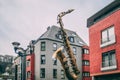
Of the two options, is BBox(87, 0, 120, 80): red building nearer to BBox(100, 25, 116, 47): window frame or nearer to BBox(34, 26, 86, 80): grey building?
BBox(100, 25, 116, 47): window frame

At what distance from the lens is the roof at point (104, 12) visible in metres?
23.9

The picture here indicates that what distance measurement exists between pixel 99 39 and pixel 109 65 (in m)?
3.89

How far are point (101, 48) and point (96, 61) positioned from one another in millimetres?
1921

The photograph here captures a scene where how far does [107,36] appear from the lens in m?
24.6

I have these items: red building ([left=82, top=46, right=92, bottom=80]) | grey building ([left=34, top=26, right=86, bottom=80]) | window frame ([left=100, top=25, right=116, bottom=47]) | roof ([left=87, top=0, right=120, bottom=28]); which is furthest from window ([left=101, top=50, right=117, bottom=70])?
red building ([left=82, top=46, right=92, bottom=80])

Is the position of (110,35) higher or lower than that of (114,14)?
lower

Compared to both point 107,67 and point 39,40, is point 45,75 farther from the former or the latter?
point 107,67

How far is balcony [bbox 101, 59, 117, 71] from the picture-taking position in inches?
896

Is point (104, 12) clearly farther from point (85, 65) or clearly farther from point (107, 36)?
point (85, 65)

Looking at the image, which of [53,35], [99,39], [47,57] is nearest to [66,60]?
[99,39]

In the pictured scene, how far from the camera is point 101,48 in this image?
25.6 metres

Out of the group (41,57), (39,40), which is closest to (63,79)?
(41,57)

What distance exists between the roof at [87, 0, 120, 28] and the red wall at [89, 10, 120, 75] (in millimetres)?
677

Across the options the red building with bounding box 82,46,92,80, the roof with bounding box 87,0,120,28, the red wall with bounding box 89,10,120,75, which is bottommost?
the red building with bounding box 82,46,92,80
